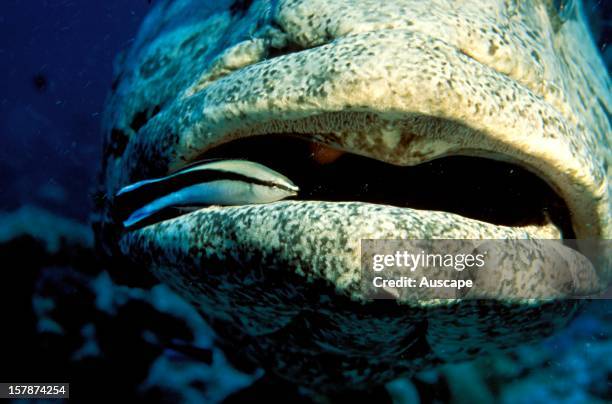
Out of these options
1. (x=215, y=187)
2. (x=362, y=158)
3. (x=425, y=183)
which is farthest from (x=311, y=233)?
(x=425, y=183)

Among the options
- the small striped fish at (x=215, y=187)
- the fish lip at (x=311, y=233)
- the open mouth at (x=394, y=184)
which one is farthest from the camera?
the open mouth at (x=394, y=184)

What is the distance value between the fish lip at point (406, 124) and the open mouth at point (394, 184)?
0.13m

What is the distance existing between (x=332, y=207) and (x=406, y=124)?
39cm

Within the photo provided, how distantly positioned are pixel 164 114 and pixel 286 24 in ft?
2.36

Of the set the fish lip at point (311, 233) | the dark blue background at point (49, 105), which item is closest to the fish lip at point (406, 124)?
the fish lip at point (311, 233)

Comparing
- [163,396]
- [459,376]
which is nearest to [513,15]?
[459,376]

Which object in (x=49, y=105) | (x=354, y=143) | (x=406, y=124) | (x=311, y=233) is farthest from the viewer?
(x=49, y=105)

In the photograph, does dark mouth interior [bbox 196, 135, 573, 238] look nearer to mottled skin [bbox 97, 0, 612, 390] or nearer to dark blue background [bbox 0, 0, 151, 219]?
mottled skin [bbox 97, 0, 612, 390]

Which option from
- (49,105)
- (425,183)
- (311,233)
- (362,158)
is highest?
(49,105)

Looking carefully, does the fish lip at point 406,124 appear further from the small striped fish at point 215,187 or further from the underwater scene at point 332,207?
the small striped fish at point 215,187

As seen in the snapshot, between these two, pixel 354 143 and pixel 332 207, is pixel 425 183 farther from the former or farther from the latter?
pixel 332 207

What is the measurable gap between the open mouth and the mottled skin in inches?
4.2

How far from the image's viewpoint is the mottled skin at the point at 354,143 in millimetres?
1484

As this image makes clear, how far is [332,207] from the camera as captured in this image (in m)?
1.50
